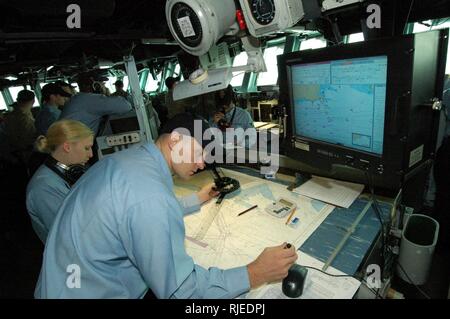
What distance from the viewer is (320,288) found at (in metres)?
0.83

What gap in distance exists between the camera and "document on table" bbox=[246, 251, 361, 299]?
801 mm

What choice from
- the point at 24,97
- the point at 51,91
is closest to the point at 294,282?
the point at 51,91

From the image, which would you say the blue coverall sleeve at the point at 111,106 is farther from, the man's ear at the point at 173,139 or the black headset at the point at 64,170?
the man's ear at the point at 173,139

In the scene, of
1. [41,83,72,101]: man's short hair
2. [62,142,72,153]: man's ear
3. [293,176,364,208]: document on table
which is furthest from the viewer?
[41,83,72,101]: man's short hair

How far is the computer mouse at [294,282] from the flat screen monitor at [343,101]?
0.54m

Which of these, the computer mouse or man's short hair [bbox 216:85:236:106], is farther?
man's short hair [bbox 216:85:236:106]

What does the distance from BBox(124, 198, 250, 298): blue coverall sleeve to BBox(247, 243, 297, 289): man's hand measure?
3cm

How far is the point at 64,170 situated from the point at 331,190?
60.2 inches

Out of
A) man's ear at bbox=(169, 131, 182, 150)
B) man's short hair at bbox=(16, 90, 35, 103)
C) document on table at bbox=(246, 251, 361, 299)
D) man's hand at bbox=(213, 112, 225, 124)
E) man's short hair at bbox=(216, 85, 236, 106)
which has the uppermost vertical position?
man's short hair at bbox=(16, 90, 35, 103)

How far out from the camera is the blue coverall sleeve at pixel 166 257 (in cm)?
76

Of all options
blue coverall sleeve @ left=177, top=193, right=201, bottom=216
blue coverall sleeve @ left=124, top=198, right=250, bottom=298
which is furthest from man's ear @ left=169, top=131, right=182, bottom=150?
blue coverall sleeve @ left=177, top=193, right=201, bottom=216

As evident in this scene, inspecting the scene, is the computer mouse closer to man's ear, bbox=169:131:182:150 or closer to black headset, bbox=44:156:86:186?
man's ear, bbox=169:131:182:150
